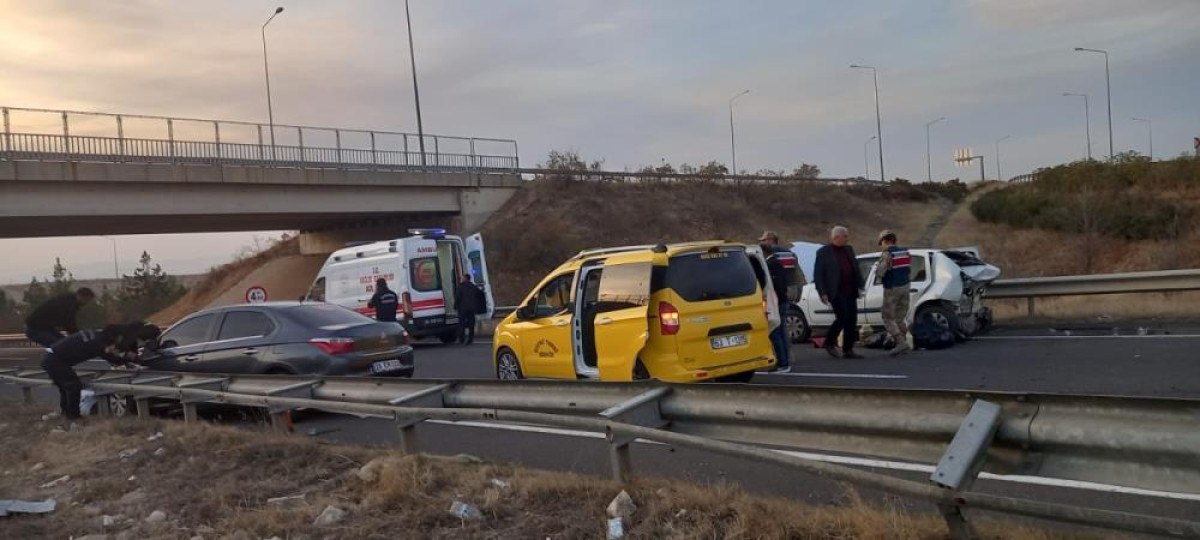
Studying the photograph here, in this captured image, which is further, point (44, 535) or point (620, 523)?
point (44, 535)

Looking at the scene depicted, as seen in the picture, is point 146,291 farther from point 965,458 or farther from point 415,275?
point 965,458

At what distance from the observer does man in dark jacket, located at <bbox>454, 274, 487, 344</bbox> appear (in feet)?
69.2

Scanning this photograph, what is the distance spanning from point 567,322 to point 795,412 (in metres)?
5.76

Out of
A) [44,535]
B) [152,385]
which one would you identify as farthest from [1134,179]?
[44,535]

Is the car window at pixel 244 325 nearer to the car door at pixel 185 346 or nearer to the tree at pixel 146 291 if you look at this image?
the car door at pixel 185 346

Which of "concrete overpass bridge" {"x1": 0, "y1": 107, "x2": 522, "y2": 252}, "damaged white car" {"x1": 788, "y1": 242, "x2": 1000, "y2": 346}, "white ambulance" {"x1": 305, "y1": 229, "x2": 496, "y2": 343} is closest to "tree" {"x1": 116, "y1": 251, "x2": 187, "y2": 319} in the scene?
"concrete overpass bridge" {"x1": 0, "y1": 107, "x2": 522, "y2": 252}

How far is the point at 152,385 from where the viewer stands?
34.2 ft

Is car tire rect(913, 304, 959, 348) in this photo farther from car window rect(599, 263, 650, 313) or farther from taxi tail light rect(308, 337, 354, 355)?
taxi tail light rect(308, 337, 354, 355)

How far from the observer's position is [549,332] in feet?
36.3

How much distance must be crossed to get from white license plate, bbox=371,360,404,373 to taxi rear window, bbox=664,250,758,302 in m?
3.88

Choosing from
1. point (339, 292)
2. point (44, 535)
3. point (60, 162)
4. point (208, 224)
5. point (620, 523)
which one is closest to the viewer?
point (620, 523)

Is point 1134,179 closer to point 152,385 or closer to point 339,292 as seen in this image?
point 339,292

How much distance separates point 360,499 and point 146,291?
5171 cm

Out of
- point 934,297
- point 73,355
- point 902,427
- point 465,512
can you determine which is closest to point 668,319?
point 465,512
